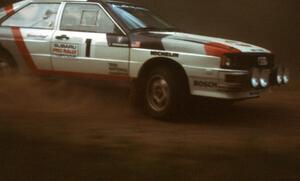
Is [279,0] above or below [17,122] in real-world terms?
above

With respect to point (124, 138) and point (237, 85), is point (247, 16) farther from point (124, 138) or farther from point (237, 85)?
point (124, 138)

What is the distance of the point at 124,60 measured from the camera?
8320 mm

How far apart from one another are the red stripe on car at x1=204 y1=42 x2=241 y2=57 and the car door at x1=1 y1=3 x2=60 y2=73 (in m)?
2.48

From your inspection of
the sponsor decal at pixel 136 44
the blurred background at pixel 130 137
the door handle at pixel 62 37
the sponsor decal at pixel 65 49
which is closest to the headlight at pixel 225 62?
the blurred background at pixel 130 137

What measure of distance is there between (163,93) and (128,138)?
4.84 feet

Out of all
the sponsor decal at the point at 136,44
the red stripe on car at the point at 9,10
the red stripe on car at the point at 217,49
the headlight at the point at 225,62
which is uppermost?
the red stripe on car at the point at 9,10

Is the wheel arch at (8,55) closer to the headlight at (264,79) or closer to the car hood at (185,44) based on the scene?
the car hood at (185,44)

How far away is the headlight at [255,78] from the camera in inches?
308

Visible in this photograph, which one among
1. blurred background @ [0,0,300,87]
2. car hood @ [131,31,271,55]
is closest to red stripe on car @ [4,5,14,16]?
car hood @ [131,31,271,55]

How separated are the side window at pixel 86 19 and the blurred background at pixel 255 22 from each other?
4969 mm

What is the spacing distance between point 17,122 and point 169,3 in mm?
7152

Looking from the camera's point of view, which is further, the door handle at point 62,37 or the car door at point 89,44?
the door handle at point 62,37

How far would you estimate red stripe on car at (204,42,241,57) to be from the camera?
25.2 ft

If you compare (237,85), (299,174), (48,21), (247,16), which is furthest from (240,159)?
(247,16)
